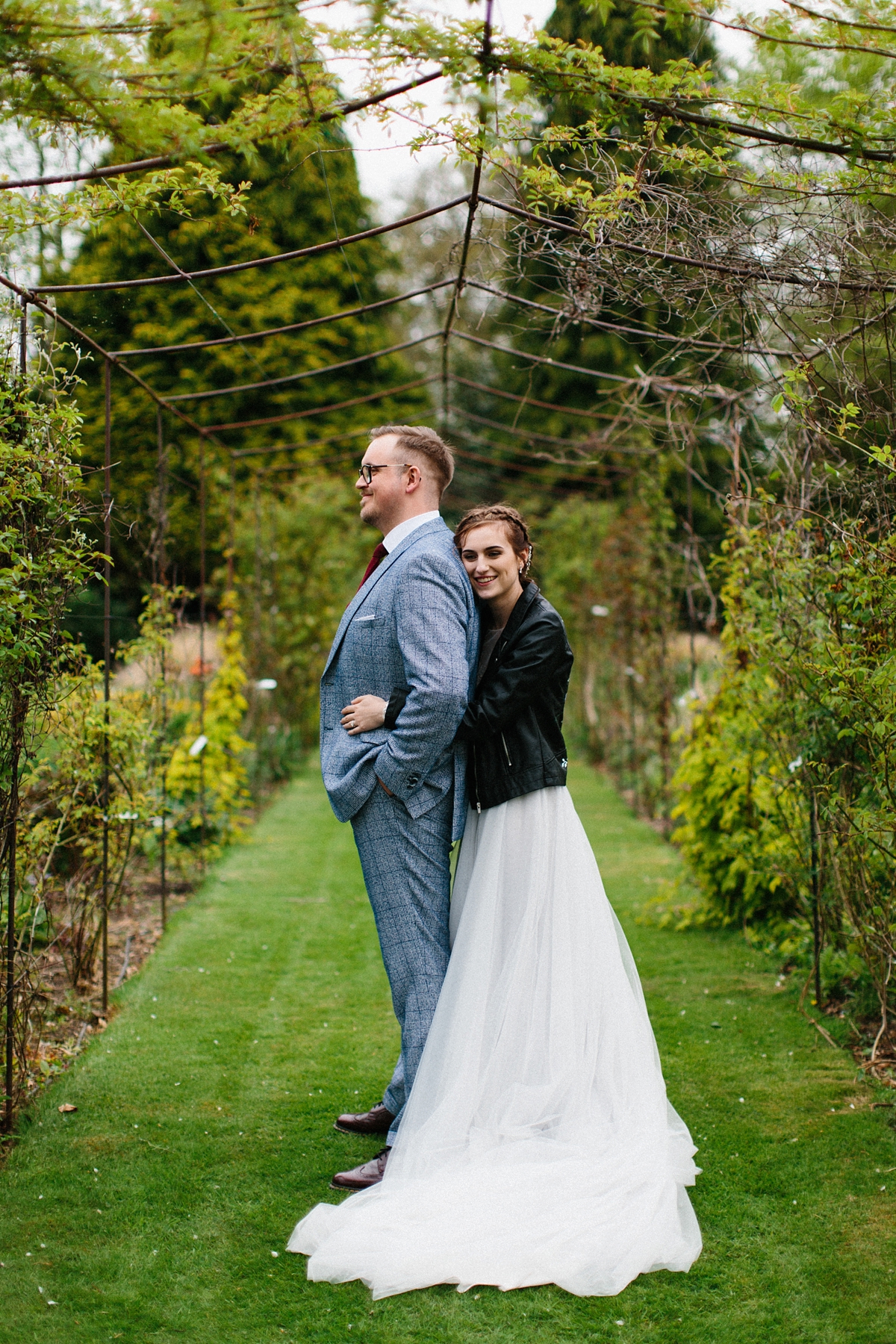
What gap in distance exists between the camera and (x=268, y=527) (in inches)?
403

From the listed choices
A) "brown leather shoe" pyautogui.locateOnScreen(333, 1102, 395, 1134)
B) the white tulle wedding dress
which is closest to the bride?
the white tulle wedding dress

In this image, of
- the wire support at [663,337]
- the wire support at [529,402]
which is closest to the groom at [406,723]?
the wire support at [663,337]

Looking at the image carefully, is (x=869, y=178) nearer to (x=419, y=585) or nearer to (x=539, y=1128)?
(x=419, y=585)

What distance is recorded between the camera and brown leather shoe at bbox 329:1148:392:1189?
8.94 ft

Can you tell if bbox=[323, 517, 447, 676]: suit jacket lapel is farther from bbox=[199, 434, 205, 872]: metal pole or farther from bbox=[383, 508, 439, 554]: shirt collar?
bbox=[199, 434, 205, 872]: metal pole

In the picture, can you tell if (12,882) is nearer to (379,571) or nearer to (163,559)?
(379,571)

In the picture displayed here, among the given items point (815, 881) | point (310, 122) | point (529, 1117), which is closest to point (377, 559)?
point (310, 122)

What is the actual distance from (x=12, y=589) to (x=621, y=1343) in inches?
84.7

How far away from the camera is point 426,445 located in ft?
9.48

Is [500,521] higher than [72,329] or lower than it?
lower

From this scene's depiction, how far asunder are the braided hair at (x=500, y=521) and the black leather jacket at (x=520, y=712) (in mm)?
160

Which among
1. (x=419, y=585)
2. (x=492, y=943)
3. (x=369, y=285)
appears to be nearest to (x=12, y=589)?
(x=419, y=585)

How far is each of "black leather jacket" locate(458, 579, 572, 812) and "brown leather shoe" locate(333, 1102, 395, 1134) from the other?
96 centimetres

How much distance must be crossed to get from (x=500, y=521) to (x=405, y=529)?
25cm
